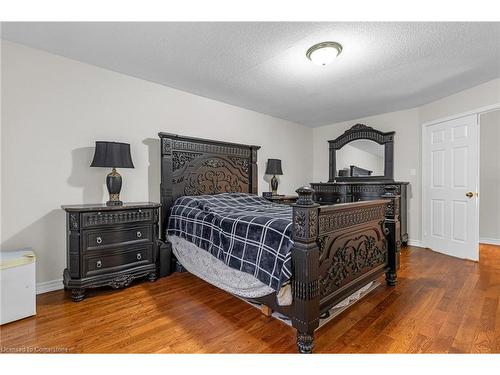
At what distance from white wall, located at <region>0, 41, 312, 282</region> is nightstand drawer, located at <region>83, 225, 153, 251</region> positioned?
0.46 meters

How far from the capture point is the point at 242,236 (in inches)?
74.8

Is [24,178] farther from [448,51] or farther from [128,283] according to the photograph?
[448,51]

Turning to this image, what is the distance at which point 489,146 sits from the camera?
4.30m

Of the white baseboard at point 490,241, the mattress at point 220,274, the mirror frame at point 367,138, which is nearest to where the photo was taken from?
the mattress at point 220,274

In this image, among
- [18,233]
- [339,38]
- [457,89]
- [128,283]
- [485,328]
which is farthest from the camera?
[457,89]

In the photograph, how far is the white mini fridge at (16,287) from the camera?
1782mm

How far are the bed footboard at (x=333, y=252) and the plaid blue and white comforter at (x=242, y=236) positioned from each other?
4.3 inches

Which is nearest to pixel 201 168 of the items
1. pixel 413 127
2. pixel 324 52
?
pixel 324 52

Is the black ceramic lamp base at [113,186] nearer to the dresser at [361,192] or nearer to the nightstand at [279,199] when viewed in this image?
the nightstand at [279,199]

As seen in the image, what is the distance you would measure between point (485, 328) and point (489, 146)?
13.2 ft

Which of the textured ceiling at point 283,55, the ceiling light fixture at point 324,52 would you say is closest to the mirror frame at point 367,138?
the textured ceiling at point 283,55

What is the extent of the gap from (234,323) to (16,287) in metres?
1.67
